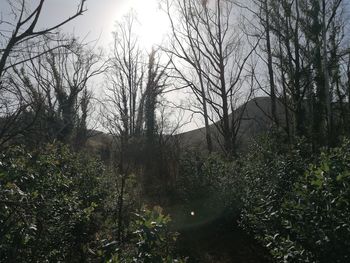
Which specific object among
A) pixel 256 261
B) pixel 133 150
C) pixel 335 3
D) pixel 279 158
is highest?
pixel 335 3

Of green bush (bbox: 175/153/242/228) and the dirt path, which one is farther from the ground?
green bush (bbox: 175/153/242/228)

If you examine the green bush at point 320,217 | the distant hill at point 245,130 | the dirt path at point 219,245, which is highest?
the distant hill at point 245,130

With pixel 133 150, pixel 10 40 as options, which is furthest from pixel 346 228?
pixel 133 150

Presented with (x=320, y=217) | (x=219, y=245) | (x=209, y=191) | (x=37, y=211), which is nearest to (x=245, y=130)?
(x=209, y=191)

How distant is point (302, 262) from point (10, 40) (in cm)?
503

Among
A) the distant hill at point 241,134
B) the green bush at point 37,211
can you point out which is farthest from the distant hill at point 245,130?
the green bush at point 37,211

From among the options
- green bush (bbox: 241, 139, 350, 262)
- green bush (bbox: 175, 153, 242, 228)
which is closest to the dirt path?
green bush (bbox: 175, 153, 242, 228)

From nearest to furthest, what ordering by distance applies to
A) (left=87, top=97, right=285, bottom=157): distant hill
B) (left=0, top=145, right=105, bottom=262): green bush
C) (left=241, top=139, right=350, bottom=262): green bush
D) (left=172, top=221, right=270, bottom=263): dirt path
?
(left=0, top=145, right=105, bottom=262): green bush < (left=241, top=139, right=350, bottom=262): green bush < (left=172, top=221, right=270, bottom=263): dirt path < (left=87, top=97, right=285, bottom=157): distant hill

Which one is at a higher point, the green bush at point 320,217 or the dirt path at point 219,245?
the green bush at point 320,217

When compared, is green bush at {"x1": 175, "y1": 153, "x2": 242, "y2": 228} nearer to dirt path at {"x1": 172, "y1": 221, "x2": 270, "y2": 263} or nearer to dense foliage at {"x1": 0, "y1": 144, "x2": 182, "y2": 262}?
dirt path at {"x1": 172, "y1": 221, "x2": 270, "y2": 263}

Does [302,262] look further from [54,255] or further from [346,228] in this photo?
[54,255]

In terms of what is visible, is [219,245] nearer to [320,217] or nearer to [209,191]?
[209,191]

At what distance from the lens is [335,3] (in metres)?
20.7

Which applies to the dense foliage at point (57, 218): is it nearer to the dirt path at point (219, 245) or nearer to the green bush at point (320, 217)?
the green bush at point (320, 217)
